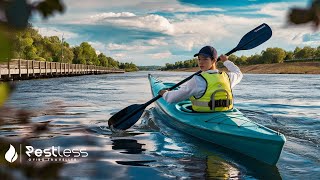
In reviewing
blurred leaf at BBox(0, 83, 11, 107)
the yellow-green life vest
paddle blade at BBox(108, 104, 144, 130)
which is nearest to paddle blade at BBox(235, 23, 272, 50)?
the yellow-green life vest

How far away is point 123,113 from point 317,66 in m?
73.2

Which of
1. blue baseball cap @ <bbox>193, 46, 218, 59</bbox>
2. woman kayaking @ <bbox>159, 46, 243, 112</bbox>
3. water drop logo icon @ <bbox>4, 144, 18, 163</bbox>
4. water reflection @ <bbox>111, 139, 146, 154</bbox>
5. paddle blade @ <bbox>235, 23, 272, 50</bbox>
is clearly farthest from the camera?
paddle blade @ <bbox>235, 23, 272, 50</bbox>

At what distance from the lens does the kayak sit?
519 centimetres

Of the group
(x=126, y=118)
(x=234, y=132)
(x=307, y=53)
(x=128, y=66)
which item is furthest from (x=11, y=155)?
(x=128, y=66)

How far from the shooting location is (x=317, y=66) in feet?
243

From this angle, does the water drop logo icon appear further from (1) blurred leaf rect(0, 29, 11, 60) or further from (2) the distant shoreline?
(2) the distant shoreline

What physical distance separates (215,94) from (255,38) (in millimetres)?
2943

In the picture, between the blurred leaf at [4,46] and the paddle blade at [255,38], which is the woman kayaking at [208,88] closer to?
the paddle blade at [255,38]

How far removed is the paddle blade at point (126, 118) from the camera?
7777mm

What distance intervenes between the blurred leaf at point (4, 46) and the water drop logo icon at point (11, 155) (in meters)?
0.33

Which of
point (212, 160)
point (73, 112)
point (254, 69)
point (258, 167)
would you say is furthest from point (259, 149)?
point (254, 69)

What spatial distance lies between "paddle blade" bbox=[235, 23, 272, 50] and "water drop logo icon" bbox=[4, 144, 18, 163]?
8.30m

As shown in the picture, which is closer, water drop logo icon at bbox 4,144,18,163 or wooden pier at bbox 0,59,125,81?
water drop logo icon at bbox 4,144,18,163

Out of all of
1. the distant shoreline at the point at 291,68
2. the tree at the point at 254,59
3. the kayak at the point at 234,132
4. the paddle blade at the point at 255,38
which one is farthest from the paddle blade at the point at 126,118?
the tree at the point at 254,59
